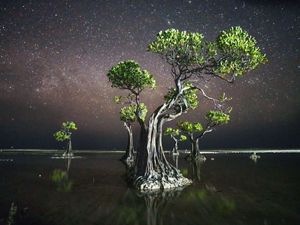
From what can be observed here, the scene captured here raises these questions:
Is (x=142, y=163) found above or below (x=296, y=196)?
above

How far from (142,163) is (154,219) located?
15550 millimetres

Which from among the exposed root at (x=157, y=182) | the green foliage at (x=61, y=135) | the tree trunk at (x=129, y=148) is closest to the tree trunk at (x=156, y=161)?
the exposed root at (x=157, y=182)

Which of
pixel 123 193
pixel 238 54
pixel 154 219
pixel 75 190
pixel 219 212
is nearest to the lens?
pixel 154 219

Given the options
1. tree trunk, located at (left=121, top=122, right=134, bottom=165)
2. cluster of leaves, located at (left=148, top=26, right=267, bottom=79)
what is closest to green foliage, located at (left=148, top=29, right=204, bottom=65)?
cluster of leaves, located at (left=148, top=26, right=267, bottom=79)

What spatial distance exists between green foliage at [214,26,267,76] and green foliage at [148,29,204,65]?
96.1 inches

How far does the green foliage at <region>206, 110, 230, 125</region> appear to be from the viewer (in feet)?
256

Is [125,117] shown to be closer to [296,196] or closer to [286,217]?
[296,196]

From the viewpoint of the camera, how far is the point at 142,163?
32.5 meters

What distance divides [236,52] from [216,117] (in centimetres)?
4817

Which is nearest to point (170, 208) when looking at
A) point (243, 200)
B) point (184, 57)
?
point (243, 200)

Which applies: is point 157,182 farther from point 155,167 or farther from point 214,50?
point 214,50

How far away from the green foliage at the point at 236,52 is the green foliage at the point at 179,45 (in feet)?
8.01

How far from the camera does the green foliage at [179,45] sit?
31.7 metres

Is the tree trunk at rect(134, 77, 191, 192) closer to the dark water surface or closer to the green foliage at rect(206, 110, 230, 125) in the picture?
the dark water surface
